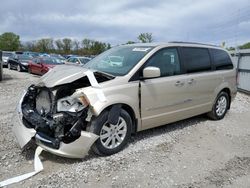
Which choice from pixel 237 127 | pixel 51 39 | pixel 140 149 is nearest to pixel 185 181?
pixel 140 149

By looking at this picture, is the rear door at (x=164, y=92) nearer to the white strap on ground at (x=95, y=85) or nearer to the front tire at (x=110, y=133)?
the front tire at (x=110, y=133)

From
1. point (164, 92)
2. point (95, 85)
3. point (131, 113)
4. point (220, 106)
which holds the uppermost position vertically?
point (95, 85)

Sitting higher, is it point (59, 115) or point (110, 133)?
point (59, 115)

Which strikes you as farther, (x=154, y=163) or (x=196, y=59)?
(x=196, y=59)

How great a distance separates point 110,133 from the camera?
4.18 m

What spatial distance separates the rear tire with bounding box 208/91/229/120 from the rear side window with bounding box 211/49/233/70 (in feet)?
2.13

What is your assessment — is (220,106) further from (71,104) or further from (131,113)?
(71,104)

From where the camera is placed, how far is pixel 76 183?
3463 mm

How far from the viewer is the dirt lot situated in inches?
140

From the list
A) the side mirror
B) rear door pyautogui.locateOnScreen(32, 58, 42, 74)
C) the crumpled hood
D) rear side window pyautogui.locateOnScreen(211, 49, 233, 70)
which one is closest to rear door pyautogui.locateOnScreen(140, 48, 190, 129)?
the side mirror

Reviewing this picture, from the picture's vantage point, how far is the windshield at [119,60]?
184 inches

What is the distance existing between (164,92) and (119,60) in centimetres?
102

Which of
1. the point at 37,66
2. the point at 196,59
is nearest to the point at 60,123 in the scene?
the point at 196,59

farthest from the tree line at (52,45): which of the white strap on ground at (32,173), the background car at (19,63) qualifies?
the white strap on ground at (32,173)
